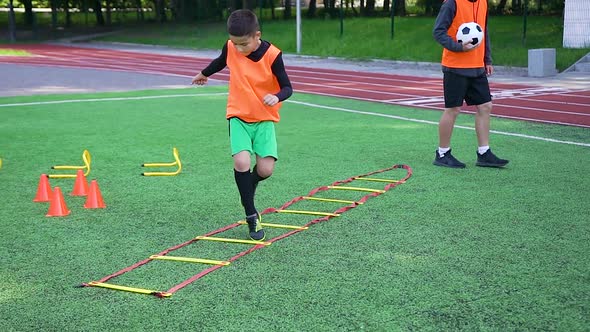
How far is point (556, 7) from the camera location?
35.3 m

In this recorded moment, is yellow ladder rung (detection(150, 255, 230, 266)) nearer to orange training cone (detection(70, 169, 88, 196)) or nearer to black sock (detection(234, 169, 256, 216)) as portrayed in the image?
black sock (detection(234, 169, 256, 216))

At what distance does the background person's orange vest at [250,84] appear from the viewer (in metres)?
5.54

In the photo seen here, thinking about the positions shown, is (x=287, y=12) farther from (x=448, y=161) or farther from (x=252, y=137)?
(x=252, y=137)

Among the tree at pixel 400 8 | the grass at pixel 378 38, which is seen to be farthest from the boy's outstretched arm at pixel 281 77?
the tree at pixel 400 8

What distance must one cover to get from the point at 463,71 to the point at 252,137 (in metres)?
3.22

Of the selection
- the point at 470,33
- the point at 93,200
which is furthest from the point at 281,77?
the point at 470,33

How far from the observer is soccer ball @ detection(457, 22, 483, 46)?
26.0ft

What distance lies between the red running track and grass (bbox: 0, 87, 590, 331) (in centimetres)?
307

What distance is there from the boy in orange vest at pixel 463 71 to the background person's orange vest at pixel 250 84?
9.53 feet

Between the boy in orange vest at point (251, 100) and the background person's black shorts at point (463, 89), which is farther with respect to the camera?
the background person's black shorts at point (463, 89)

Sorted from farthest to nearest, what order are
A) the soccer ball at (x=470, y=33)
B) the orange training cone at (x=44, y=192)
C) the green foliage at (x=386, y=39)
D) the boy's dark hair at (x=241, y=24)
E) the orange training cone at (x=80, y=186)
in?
1. the green foliage at (x=386, y=39)
2. the soccer ball at (x=470, y=33)
3. the orange training cone at (x=80, y=186)
4. the orange training cone at (x=44, y=192)
5. the boy's dark hair at (x=241, y=24)

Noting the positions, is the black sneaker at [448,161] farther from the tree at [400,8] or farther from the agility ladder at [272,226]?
the tree at [400,8]

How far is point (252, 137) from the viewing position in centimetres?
568

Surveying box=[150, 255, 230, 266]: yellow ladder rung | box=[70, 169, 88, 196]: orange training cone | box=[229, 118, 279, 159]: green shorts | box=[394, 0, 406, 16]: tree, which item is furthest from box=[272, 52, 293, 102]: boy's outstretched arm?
box=[394, 0, 406, 16]: tree
